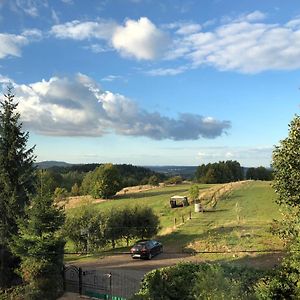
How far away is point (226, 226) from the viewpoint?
3691 centimetres

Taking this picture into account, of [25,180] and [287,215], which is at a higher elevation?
[25,180]

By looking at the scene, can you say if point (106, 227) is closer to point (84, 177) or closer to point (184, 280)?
point (184, 280)

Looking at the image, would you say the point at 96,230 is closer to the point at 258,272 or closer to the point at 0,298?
Answer: the point at 0,298

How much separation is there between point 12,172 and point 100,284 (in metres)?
9.80

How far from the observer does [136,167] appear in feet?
508

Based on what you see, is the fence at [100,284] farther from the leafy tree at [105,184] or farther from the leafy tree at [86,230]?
the leafy tree at [105,184]

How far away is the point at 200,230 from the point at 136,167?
118 m

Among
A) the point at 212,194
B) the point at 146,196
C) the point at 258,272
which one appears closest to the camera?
the point at 258,272

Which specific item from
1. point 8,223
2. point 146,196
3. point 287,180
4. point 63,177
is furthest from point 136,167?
point 287,180

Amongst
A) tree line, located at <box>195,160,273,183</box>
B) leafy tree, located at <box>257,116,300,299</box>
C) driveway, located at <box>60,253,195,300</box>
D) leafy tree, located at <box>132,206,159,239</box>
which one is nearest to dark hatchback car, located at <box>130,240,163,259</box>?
driveway, located at <box>60,253,195,300</box>

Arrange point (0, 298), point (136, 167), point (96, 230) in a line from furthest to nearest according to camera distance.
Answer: point (136, 167) → point (96, 230) → point (0, 298)

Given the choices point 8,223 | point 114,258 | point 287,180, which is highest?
point 287,180

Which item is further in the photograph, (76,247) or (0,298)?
(76,247)

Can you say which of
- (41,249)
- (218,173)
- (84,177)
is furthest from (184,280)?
(218,173)
